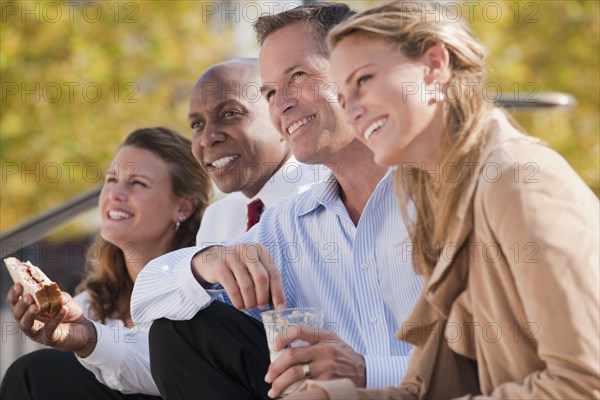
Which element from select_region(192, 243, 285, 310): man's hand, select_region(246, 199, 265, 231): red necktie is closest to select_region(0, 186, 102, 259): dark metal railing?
select_region(246, 199, 265, 231): red necktie

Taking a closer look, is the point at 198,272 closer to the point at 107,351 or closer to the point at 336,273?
the point at 336,273

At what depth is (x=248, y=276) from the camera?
326 centimetres

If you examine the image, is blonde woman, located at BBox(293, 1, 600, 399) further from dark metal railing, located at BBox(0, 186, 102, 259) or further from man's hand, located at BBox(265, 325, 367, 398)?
dark metal railing, located at BBox(0, 186, 102, 259)

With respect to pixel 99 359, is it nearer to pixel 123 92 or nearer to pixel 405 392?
pixel 405 392

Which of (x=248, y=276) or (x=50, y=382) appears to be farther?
(x=50, y=382)

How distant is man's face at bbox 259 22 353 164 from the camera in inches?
150

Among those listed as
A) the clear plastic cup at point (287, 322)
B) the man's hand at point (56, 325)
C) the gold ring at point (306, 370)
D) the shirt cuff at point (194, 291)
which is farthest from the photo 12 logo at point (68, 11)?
the gold ring at point (306, 370)

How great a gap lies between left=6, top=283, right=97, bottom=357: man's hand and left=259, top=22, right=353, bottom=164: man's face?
1.23 m

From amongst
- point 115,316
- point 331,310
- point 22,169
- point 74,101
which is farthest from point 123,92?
point 331,310

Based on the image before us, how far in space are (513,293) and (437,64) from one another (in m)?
0.68

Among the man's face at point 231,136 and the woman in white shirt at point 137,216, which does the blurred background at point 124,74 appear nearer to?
the woman in white shirt at point 137,216

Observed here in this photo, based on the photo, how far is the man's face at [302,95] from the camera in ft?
12.5

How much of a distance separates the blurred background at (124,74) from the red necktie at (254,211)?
251 inches

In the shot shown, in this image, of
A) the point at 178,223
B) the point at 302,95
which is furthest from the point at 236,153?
the point at 302,95
